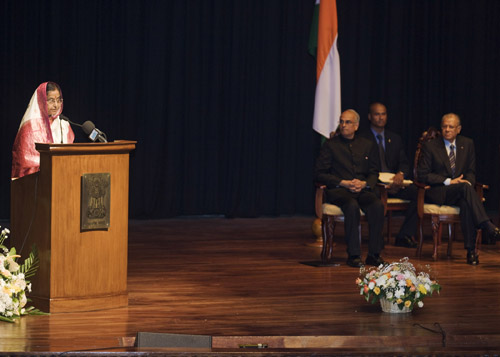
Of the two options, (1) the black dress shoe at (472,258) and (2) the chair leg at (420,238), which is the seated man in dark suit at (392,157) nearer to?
(2) the chair leg at (420,238)

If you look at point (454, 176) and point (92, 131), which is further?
point (454, 176)

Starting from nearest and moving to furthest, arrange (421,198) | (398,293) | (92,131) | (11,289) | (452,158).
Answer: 1. (11,289)
2. (92,131)
3. (398,293)
4. (421,198)
5. (452,158)

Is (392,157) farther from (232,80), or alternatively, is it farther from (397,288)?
(397,288)

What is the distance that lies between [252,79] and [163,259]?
327 cm

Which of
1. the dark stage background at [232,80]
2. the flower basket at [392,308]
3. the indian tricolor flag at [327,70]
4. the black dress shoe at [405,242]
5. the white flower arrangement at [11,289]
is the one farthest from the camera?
the dark stage background at [232,80]

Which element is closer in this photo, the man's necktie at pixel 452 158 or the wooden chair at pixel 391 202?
the man's necktie at pixel 452 158

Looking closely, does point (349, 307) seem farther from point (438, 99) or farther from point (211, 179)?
point (438, 99)

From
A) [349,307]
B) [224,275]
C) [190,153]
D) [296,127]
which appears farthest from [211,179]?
[349,307]

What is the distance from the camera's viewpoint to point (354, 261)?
7.14 metres

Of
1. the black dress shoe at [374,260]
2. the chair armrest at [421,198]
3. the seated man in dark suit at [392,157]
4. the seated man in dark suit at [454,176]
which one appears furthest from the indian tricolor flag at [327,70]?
the black dress shoe at [374,260]

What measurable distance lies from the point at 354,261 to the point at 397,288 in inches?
67.7

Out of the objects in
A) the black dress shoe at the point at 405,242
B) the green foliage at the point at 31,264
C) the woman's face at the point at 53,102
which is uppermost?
the woman's face at the point at 53,102

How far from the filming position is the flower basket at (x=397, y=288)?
5.40m

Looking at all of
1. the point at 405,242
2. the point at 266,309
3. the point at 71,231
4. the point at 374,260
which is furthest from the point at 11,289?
the point at 405,242
